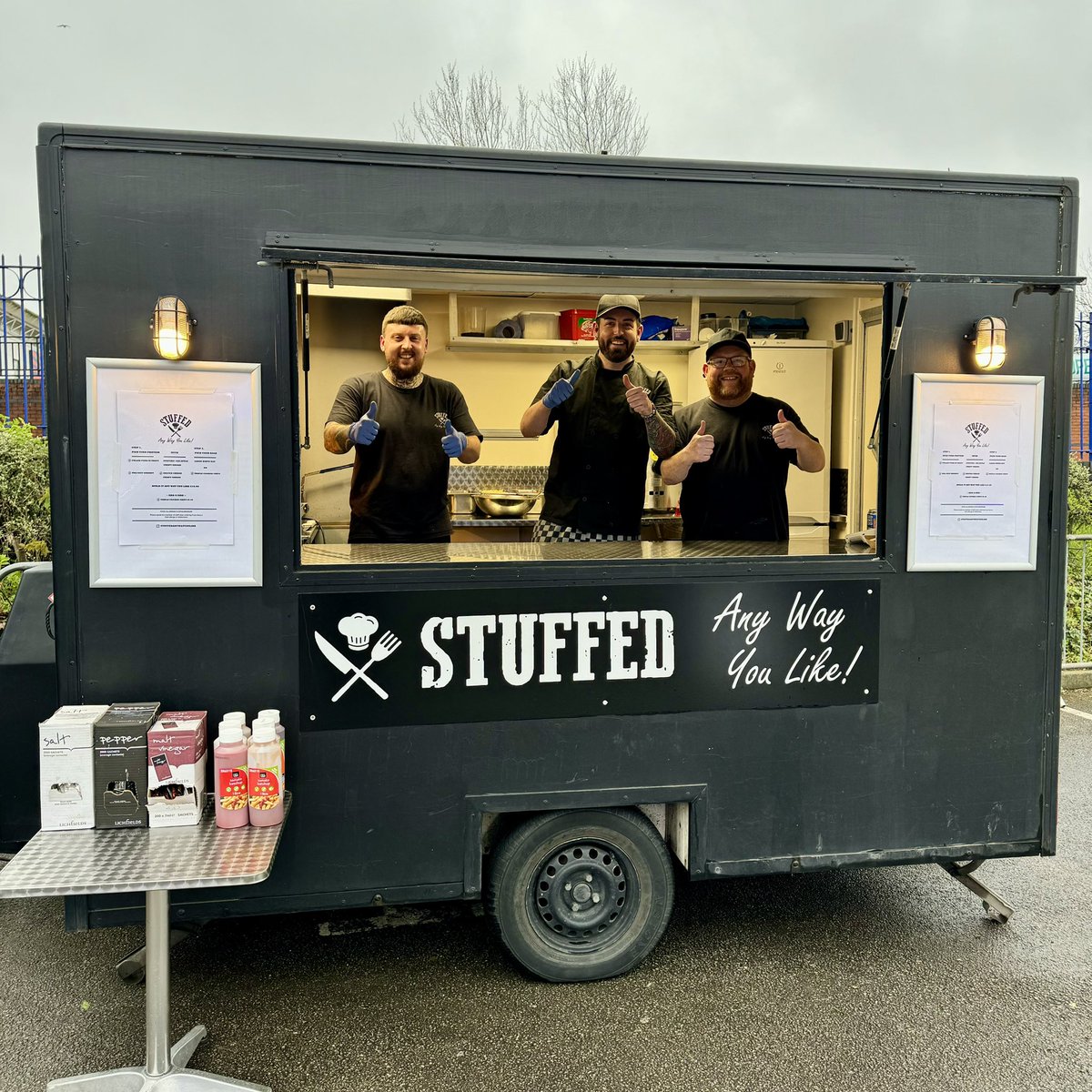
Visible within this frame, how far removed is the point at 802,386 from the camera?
738cm

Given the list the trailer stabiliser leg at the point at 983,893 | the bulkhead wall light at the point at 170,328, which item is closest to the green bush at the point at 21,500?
the bulkhead wall light at the point at 170,328

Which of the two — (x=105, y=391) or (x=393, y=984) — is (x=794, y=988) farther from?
(x=105, y=391)

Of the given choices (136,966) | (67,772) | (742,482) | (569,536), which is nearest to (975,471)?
(742,482)

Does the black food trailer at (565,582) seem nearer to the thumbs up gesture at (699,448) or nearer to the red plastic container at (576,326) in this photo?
the thumbs up gesture at (699,448)

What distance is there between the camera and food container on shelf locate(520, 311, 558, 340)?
23.4ft

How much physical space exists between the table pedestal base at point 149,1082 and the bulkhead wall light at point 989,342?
3058mm

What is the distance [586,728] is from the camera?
304 cm

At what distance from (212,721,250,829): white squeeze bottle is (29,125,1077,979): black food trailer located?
19cm

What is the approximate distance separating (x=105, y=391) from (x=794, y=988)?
2.84m

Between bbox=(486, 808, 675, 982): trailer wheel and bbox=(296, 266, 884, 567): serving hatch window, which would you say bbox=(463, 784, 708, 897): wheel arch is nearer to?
bbox=(486, 808, 675, 982): trailer wheel

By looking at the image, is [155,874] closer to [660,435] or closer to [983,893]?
[660,435]

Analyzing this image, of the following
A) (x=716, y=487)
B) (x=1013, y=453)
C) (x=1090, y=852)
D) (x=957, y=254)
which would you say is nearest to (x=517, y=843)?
(x=716, y=487)

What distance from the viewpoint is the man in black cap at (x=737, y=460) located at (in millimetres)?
4004

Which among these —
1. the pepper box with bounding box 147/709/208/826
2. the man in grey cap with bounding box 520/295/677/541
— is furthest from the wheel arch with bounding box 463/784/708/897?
the man in grey cap with bounding box 520/295/677/541
